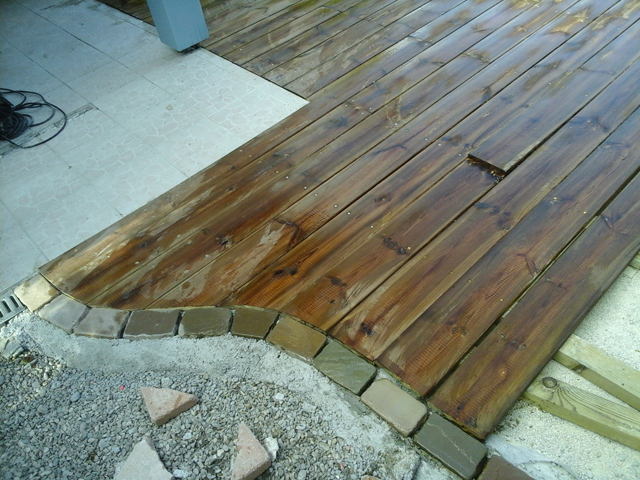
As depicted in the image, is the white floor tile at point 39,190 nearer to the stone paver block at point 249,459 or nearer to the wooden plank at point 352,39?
the wooden plank at point 352,39

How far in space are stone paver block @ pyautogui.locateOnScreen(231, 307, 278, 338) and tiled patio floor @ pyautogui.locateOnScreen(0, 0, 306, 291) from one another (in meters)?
0.87

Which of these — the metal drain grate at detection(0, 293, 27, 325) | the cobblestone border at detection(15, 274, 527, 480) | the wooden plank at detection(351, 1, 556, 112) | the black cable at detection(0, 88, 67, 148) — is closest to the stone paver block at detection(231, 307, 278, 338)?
the cobblestone border at detection(15, 274, 527, 480)

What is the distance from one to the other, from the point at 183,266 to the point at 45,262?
0.63 m

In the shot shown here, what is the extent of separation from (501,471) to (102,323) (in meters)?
1.48

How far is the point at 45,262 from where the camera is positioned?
2316mm

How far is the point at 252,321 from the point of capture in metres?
1.97

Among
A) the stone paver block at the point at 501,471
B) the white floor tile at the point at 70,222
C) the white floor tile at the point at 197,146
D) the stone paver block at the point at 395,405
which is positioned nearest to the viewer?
the stone paver block at the point at 501,471

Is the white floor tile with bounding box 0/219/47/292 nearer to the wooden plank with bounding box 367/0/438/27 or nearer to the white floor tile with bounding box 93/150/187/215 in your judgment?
the white floor tile with bounding box 93/150/187/215

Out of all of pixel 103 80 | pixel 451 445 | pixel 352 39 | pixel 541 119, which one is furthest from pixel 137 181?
pixel 541 119

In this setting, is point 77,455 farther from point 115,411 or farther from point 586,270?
point 586,270

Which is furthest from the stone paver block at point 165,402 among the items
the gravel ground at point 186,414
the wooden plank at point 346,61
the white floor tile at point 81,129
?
the wooden plank at point 346,61

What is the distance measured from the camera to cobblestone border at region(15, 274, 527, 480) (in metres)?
1.60

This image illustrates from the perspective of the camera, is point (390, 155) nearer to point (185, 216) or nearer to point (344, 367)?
point (185, 216)

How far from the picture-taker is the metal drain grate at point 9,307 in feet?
6.95
